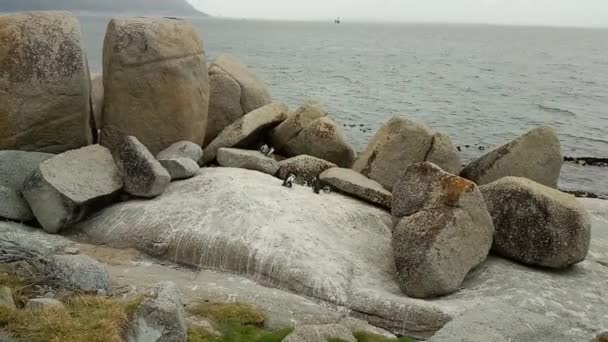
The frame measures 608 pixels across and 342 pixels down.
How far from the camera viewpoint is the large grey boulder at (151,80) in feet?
55.9

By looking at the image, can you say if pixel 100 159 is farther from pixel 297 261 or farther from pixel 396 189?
pixel 396 189

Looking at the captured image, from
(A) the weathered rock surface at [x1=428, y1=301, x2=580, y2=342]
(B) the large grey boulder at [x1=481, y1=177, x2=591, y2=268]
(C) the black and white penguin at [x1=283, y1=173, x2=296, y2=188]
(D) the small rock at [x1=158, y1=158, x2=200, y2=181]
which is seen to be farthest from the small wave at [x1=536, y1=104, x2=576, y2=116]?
(A) the weathered rock surface at [x1=428, y1=301, x2=580, y2=342]

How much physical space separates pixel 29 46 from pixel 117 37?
7.31 ft

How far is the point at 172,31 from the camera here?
17.6 meters

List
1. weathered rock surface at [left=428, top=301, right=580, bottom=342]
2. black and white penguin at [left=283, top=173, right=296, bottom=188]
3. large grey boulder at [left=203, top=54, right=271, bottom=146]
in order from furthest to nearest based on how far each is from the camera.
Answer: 1. large grey boulder at [left=203, top=54, right=271, bottom=146]
2. black and white penguin at [left=283, top=173, right=296, bottom=188]
3. weathered rock surface at [left=428, top=301, right=580, bottom=342]

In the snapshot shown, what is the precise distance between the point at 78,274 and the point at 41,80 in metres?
7.14

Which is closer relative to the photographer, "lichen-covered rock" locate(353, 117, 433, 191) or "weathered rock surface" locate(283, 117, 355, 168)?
"lichen-covered rock" locate(353, 117, 433, 191)

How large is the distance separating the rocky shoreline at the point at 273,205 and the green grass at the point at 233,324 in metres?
0.89

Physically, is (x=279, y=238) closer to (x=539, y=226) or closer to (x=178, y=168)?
(x=178, y=168)

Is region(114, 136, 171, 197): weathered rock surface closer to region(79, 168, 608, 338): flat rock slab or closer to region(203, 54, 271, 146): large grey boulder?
region(79, 168, 608, 338): flat rock slab

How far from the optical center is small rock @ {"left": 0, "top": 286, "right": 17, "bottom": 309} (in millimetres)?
9164

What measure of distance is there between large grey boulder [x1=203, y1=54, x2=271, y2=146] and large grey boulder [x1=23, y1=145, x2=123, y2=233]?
6.35 metres

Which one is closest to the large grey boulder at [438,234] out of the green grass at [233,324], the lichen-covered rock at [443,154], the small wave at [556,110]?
the green grass at [233,324]

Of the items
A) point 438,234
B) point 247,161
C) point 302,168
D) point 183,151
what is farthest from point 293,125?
point 438,234
